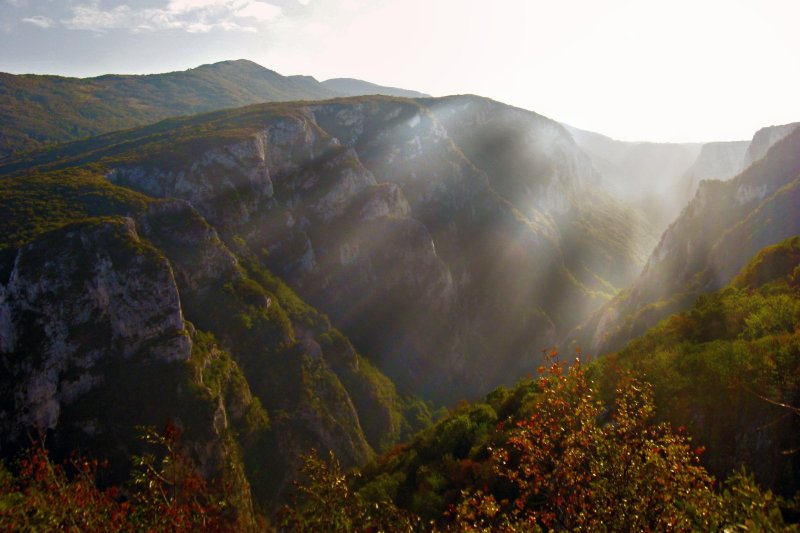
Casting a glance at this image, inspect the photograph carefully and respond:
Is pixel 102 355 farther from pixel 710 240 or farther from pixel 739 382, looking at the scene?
pixel 710 240

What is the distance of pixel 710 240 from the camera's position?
94.7 meters

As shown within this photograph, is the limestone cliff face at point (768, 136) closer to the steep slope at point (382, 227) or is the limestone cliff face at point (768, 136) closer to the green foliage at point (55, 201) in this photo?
the steep slope at point (382, 227)

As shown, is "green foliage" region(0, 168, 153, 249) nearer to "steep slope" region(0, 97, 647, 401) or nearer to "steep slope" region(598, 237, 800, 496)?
"steep slope" region(0, 97, 647, 401)

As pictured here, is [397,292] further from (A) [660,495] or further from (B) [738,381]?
(A) [660,495]

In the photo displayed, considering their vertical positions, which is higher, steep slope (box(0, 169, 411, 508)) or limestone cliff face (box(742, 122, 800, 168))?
limestone cliff face (box(742, 122, 800, 168))

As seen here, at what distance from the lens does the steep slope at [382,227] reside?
125188mm

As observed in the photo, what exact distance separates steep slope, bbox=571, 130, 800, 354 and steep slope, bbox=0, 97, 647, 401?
40.8 m

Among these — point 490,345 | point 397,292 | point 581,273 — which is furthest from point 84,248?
point 581,273

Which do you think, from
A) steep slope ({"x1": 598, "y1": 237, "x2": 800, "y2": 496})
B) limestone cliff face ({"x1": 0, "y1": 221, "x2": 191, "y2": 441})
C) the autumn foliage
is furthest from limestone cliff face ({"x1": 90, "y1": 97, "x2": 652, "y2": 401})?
steep slope ({"x1": 598, "y1": 237, "x2": 800, "y2": 496})

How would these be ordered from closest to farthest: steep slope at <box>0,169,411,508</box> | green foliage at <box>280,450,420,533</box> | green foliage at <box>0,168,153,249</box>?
green foliage at <box>280,450,420,533</box> → steep slope at <box>0,169,411,508</box> → green foliage at <box>0,168,153,249</box>

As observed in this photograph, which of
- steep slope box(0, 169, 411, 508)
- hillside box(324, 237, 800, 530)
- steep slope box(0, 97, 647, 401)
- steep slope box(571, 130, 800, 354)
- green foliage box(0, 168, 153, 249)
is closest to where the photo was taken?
hillside box(324, 237, 800, 530)

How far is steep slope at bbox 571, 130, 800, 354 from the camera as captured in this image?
7444 cm

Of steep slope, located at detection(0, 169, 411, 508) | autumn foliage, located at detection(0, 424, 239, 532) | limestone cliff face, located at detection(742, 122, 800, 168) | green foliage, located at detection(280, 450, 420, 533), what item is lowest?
steep slope, located at detection(0, 169, 411, 508)

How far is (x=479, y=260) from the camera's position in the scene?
164875 mm
